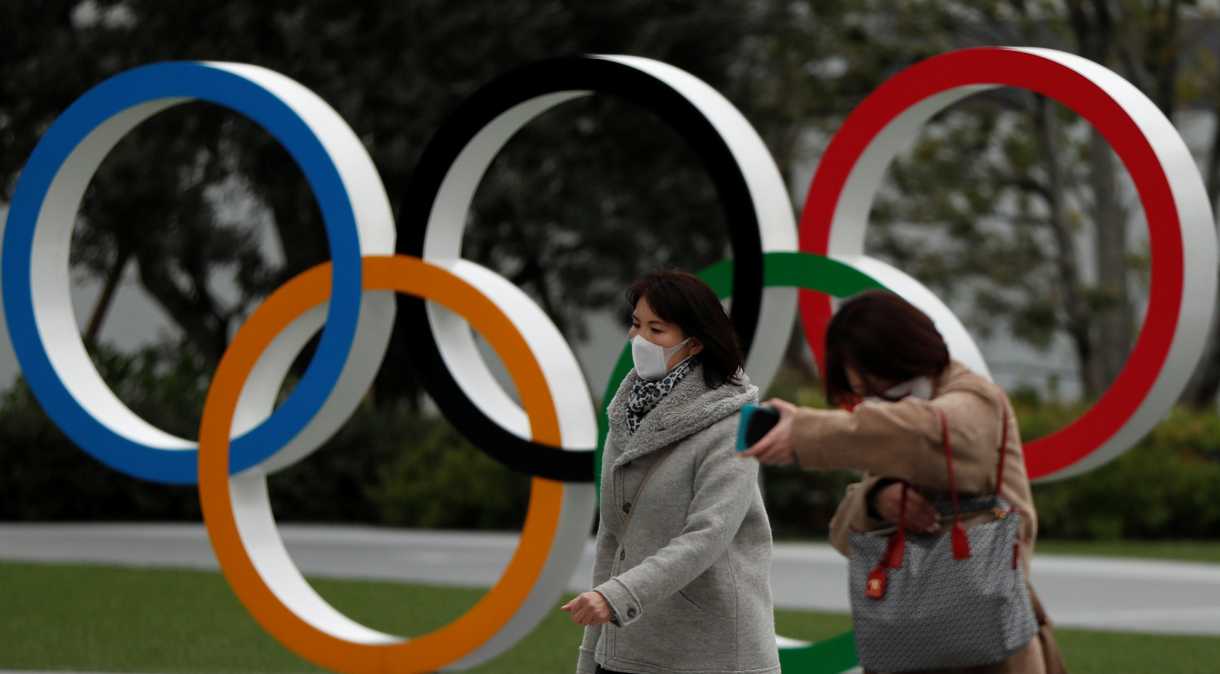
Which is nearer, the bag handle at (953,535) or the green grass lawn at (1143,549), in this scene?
the bag handle at (953,535)

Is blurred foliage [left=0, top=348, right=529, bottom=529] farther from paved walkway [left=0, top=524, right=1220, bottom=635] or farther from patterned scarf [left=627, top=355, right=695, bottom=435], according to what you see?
patterned scarf [left=627, top=355, right=695, bottom=435]

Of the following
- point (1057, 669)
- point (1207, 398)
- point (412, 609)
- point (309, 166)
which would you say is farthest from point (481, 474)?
point (1057, 669)

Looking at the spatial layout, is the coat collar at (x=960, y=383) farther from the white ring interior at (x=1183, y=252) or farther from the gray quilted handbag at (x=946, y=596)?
the white ring interior at (x=1183, y=252)

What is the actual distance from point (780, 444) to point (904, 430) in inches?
10.6

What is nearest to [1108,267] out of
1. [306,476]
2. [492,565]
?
[306,476]

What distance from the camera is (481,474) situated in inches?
791

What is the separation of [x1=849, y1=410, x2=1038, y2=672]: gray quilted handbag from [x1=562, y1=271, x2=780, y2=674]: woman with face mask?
2.49 ft

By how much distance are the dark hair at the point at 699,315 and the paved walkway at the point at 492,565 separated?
7770 mm

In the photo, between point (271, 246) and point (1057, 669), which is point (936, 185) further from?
point (1057, 669)

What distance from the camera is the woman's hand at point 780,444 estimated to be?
419cm

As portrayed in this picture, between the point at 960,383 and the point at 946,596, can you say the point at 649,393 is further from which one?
the point at 946,596

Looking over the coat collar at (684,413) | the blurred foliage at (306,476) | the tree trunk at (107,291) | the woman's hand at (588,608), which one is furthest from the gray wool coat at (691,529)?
the tree trunk at (107,291)

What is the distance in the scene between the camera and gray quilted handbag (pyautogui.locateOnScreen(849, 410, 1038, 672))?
425 centimetres

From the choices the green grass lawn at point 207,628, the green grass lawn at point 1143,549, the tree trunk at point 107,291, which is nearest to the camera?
the green grass lawn at point 207,628
